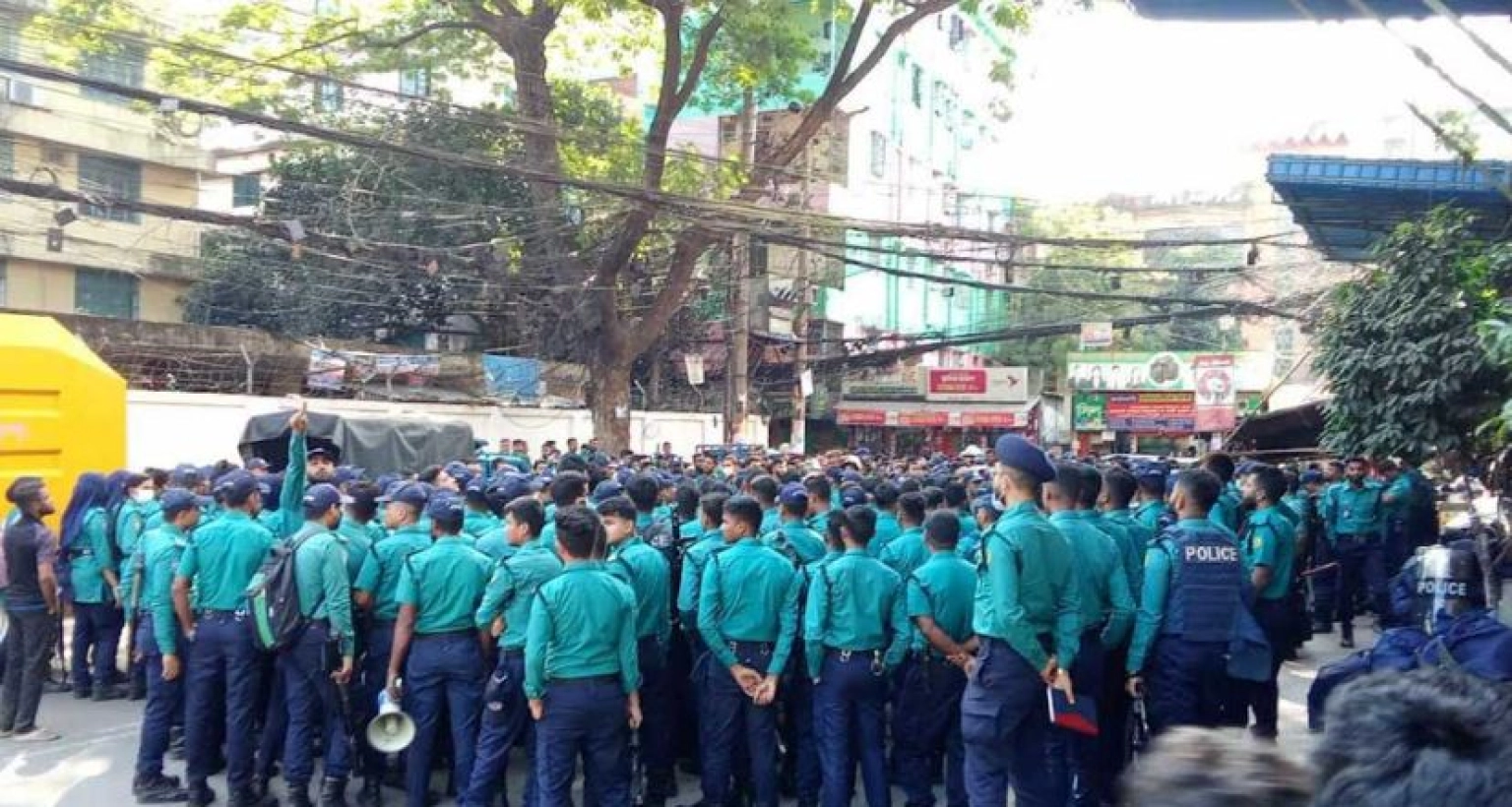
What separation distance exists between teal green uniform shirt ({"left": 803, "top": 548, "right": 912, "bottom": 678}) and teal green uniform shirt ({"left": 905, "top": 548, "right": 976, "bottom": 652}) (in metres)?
0.10

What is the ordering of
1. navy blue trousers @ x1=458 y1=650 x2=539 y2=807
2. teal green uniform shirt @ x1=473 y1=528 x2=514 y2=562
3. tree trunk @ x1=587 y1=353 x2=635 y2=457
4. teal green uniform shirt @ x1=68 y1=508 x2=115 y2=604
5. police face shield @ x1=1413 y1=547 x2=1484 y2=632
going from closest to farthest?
police face shield @ x1=1413 y1=547 x2=1484 y2=632 < navy blue trousers @ x1=458 y1=650 x2=539 y2=807 < teal green uniform shirt @ x1=473 y1=528 x2=514 y2=562 < teal green uniform shirt @ x1=68 y1=508 x2=115 y2=604 < tree trunk @ x1=587 y1=353 x2=635 y2=457

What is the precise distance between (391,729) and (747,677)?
1901mm

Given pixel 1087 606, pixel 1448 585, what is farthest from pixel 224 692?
pixel 1448 585

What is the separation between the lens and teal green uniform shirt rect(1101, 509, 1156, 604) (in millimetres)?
7207

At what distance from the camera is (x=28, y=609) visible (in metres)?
7.98

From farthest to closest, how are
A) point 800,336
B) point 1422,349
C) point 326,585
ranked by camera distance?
point 800,336
point 1422,349
point 326,585

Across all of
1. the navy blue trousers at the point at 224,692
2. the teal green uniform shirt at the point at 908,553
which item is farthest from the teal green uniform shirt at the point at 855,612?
the navy blue trousers at the point at 224,692

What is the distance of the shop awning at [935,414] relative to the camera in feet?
109

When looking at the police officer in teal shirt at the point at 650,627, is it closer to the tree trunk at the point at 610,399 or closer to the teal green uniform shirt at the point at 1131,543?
the teal green uniform shirt at the point at 1131,543

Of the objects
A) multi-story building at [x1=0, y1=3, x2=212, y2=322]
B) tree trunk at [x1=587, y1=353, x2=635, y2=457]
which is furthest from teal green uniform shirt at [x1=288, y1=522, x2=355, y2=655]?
multi-story building at [x1=0, y1=3, x2=212, y2=322]

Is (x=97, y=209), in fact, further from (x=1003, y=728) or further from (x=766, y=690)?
(x=1003, y=728)

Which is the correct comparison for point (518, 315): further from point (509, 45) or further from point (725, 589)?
point (725, 589)

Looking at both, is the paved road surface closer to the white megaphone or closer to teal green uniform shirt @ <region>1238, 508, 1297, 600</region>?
teal green uniform shirt @ <region>1238, 508, 1297, 600</region>

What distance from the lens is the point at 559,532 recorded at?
5.71m
